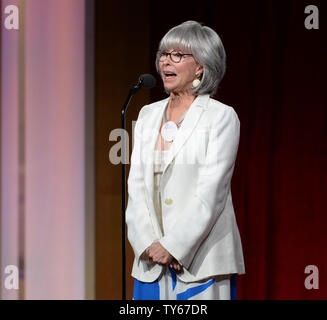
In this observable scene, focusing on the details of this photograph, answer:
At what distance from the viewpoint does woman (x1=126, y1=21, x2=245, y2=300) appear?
2148 mm

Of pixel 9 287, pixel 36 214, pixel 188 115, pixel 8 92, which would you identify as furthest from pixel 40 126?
pixel 188 115

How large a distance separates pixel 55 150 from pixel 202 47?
3.85 ft

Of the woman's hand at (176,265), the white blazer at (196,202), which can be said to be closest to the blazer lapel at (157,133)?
the white blazer at (196,202)

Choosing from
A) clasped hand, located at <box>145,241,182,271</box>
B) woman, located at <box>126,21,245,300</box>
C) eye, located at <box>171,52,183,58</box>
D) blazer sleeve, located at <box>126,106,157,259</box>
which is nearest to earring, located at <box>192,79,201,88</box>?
woman, located at <box>126,21,245,300</box>

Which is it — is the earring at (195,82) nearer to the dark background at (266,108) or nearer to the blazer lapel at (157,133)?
the blazer lapel at (157,133)

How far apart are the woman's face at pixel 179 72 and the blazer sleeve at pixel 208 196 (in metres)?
0.19

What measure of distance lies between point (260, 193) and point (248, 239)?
241 mm

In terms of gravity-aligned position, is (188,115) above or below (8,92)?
below

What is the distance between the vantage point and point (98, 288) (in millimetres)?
3209

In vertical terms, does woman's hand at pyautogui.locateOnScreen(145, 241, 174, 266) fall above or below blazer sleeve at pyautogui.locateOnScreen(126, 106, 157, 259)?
below

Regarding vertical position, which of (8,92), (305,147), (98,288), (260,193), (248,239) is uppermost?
(8,92)

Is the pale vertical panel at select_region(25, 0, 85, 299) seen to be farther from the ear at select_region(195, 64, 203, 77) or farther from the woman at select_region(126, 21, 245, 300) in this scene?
the ear at select_region(195, 64, 203, 77)

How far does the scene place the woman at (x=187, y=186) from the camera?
2148mm
